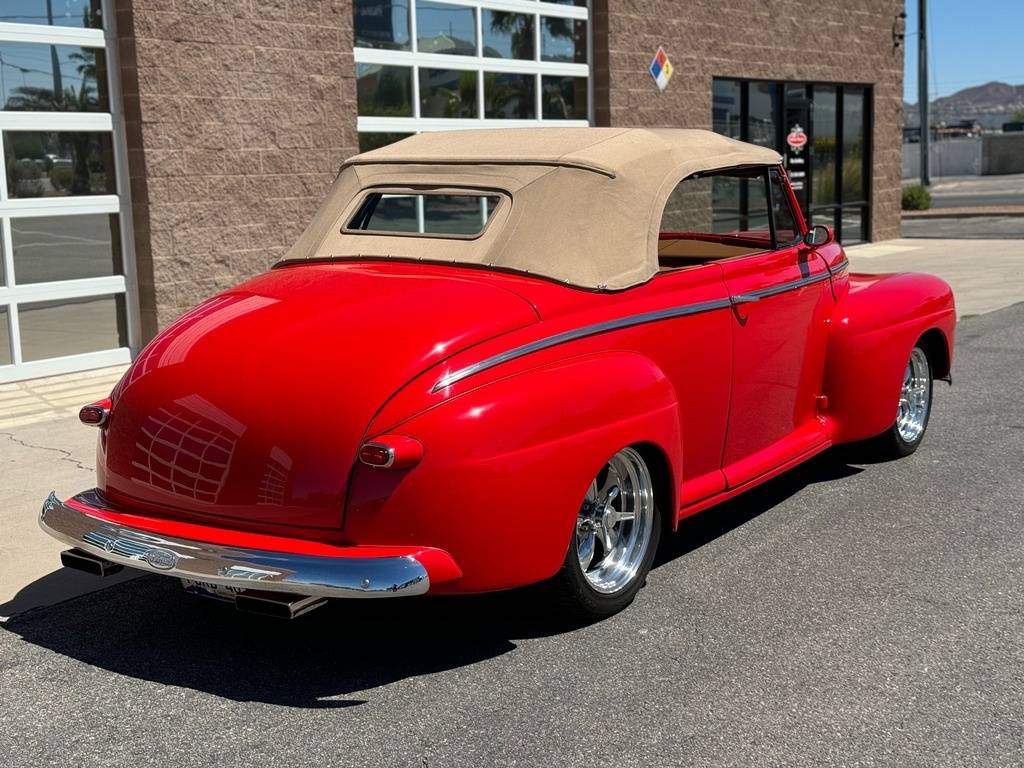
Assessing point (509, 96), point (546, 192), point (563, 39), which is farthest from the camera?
point (563, 39)

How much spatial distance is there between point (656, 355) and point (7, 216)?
6030 millimetres

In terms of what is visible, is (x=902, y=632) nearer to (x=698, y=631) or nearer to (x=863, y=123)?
(x=698, y=631)

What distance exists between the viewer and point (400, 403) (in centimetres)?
396

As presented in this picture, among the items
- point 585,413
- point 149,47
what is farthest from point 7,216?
point 585,413

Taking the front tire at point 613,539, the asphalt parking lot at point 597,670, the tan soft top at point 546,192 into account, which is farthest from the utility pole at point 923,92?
the front tire at point 613,539

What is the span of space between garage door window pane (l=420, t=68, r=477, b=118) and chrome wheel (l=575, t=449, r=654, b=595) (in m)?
7.97

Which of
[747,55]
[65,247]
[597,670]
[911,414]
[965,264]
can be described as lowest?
[597,670]

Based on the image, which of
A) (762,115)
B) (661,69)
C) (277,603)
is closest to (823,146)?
(762,115)

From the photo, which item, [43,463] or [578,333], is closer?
[578,333]

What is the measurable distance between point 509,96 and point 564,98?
98cm

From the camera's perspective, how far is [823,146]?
19281 millimetres

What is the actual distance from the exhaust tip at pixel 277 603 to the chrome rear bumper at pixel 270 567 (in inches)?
4.5

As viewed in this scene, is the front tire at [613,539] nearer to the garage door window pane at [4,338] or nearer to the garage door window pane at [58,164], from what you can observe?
the garage door window pane at [4,338]

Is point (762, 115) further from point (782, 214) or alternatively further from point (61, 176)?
point (782, 214)
